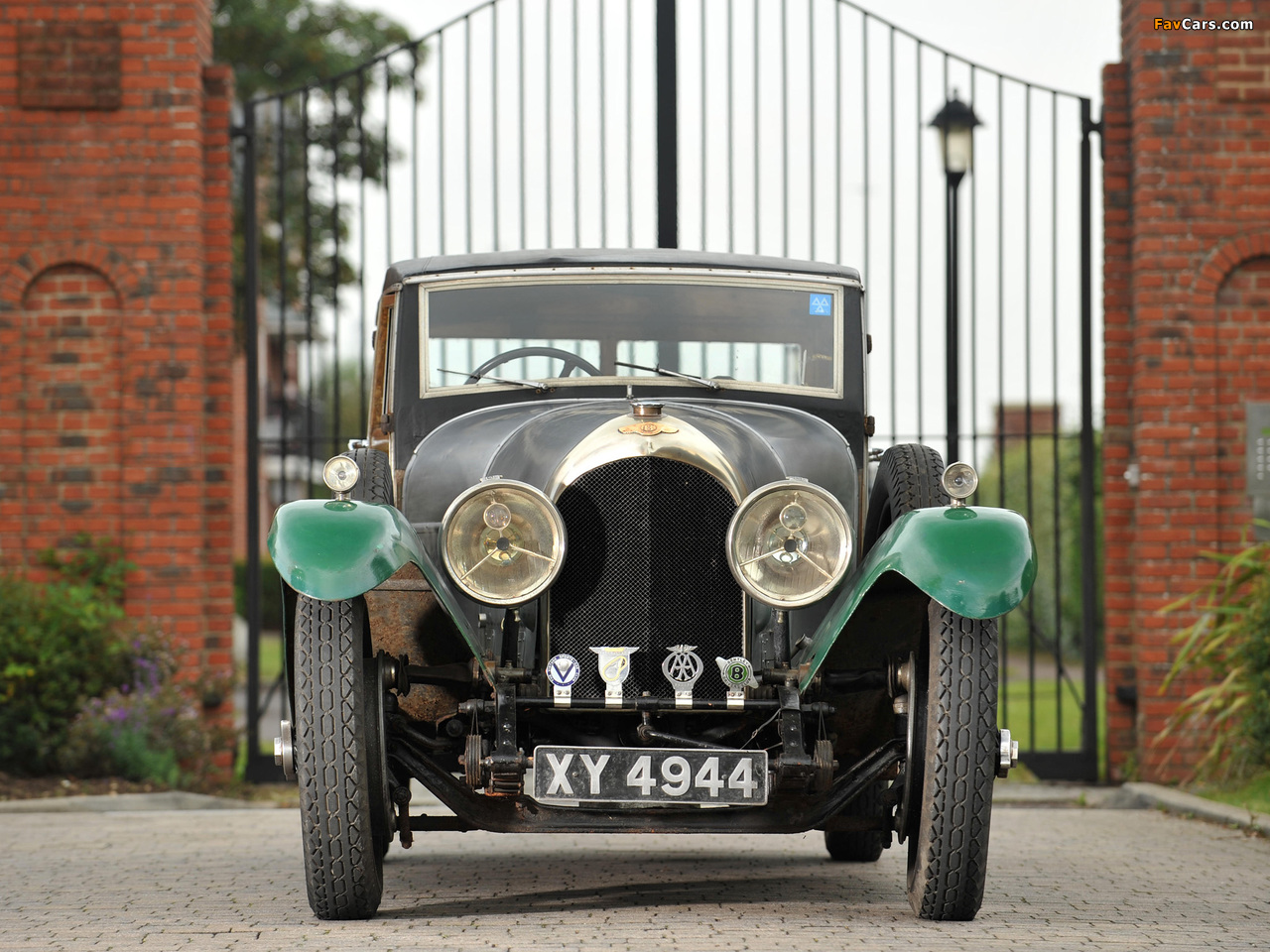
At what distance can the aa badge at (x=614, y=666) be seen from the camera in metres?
4.51

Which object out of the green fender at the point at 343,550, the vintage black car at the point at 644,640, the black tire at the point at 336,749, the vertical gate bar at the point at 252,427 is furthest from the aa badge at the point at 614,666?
the vertical gate bar at the point at 252,427

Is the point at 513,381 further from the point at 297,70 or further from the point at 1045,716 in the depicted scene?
the point at 297,70

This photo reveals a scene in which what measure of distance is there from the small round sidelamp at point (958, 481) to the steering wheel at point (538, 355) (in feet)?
5.04

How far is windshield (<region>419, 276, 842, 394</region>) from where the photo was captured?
571 centimetres

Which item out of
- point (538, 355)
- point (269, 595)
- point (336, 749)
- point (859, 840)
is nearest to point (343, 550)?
point (336, 749)

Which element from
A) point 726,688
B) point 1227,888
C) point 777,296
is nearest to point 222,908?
point 726,688

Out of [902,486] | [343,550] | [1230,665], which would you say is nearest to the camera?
[343,550]

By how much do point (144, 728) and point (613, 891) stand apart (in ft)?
11.7

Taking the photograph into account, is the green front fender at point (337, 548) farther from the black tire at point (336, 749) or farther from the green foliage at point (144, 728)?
the green foliage at point (144, 728)

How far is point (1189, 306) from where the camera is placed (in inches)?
341

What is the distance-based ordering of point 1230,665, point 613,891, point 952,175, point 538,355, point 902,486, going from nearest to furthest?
point 902,486 < point 613,891 < point 538,355 < point 1230,665 < point 952,175

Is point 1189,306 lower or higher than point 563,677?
higher

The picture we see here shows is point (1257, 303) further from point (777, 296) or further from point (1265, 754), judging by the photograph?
point (777, 296)

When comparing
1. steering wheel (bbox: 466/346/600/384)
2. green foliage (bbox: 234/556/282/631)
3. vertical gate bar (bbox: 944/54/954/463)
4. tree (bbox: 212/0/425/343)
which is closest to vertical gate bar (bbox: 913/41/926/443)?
vertical gate bar (bbox: 944/54/954/463)
